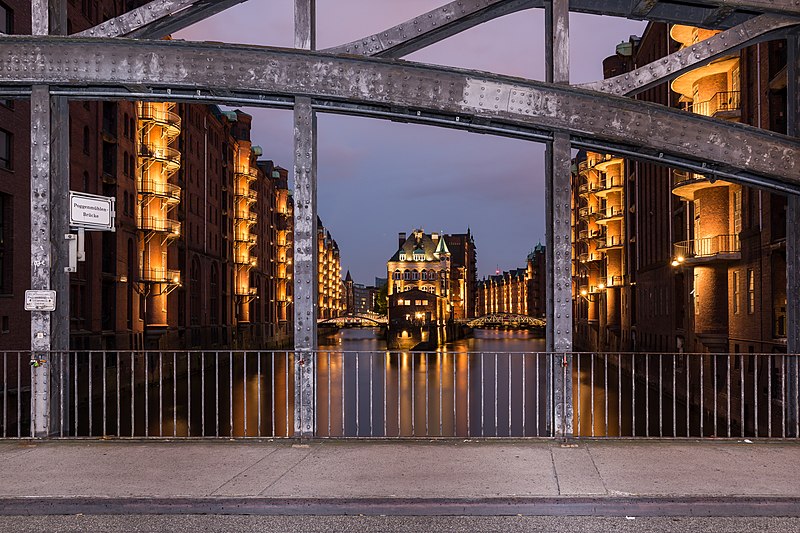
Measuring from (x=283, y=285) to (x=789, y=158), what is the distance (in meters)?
93.9

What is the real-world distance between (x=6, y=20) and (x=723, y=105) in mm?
27321

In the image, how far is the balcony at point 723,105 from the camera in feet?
87.2

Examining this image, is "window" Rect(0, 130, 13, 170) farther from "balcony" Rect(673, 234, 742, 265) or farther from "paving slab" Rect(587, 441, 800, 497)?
"paving slab" Rect(587, 441, 800, 497)

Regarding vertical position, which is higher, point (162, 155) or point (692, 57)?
point (162, 155)

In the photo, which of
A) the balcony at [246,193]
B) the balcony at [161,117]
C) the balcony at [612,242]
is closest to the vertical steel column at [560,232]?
the balcony at [161,117]

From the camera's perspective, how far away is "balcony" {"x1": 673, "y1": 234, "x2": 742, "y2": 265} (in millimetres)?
26750

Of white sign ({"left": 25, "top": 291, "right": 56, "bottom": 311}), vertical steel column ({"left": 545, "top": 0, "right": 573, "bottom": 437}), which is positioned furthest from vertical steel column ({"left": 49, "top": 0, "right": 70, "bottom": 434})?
vertical steel column ({"left": 545, "top": 0, "right": 573, "bottom": 437})

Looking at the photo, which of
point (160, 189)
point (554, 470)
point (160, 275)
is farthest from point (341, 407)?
point (554, 470)

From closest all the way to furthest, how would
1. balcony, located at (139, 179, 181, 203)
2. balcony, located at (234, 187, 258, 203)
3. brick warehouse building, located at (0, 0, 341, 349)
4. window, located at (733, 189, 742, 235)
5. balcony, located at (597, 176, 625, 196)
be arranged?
window, located at (733, 189, 742, 235) → brick warehouse building, located at (0, 0, 341, 349) → balcony, located at (139, 179, 181, 203) → balcony, located at (597, 176, 625, 196) → balcony, located at (234, 187, 258, 203)

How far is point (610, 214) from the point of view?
59.7 metres

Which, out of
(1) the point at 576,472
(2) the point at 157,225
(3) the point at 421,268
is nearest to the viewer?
(1) the point at 576,472

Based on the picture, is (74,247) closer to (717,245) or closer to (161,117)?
(717,245)

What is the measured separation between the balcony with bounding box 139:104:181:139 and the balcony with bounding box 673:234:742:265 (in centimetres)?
3244

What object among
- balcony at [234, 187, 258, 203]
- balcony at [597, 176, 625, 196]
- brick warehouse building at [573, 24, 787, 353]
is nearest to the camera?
brick warehouse building at [573, 24, 787, 353]
